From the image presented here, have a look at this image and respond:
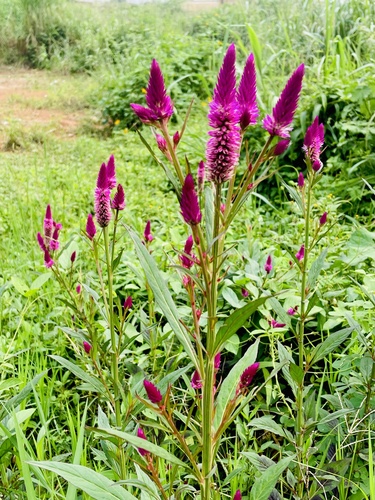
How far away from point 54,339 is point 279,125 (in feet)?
5.72

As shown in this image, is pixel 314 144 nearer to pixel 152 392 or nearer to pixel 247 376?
pixel 247 376

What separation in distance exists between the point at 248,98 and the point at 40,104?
272 inches

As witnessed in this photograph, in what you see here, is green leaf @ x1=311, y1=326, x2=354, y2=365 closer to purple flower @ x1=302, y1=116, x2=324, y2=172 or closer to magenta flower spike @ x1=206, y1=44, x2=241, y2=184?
purple flower @ x1=302, y1=116, x2=324, y2=172

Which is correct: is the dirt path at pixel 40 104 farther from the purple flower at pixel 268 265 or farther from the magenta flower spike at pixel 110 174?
the magenta flower spike at pixel 110 174

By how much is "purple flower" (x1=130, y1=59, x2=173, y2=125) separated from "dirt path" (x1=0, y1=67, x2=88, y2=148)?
5.15 m

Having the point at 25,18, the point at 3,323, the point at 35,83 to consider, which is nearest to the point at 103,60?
the point at 35,83

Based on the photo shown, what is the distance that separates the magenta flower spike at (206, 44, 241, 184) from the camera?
706 mm

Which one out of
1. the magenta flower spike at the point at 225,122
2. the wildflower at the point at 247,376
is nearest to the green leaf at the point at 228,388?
the wildflower at the point at 247,376

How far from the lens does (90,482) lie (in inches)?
32.8

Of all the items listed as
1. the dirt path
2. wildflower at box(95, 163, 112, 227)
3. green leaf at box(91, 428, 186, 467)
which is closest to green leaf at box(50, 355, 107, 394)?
wildflower at box(95, 163, 112, 227)

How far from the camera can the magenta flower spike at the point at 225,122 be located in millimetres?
706

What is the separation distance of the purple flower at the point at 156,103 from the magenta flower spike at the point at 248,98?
101 millimetres

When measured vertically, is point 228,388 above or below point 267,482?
above

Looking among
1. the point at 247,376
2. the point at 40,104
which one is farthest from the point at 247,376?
the point at 40,104
